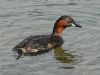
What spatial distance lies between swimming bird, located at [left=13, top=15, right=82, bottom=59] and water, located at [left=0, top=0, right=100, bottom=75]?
227 mm

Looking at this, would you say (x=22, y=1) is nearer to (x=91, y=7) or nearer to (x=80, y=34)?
(x=91, y=7)

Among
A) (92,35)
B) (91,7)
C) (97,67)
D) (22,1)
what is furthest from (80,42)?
(22,1)

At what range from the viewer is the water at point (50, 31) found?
12.5 metres

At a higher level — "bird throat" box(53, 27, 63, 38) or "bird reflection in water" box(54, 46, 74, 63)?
"bird throat" box(53, 27, 63, 38)

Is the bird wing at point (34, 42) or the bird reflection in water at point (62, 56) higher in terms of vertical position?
the bird wing at point (34, 42)

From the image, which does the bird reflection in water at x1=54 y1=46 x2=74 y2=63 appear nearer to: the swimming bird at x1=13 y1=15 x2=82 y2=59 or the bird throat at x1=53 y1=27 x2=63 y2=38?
the swimming bird at x1=13 y1=15 x2=82 y2=59

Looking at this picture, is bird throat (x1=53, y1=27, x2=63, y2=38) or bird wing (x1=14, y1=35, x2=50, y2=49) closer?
bird wing (x1=14, y1=35, x2=50, y2=49)

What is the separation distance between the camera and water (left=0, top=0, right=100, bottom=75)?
12.5 meters

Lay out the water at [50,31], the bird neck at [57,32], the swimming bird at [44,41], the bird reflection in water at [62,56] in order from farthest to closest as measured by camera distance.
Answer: the bird neck at [57,32], the swimming bird at [44,41], the bird reflection in water at [62,56], the water at [50,31]

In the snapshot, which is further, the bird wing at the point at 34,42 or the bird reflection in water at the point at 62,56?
the bird wing at the point at 34,42

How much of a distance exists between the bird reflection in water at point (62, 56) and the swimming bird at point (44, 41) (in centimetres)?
26

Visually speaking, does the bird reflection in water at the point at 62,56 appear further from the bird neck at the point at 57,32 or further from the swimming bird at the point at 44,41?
the bird neck at the point at 57,32

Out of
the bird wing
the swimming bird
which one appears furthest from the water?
the bird wing

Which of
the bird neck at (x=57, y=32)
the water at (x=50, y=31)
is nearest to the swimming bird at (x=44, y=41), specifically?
the bird neck at (x=57, y=32)
